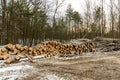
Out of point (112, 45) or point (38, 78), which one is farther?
point (112, 45)

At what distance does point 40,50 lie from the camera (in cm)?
1042

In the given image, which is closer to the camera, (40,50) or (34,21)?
(40,50)

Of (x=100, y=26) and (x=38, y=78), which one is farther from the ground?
(x=100, y=26)

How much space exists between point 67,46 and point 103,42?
16.5 ft

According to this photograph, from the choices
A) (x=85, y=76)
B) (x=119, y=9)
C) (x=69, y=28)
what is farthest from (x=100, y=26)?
(x=85, y=76)

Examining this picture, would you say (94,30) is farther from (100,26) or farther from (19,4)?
(19,4)

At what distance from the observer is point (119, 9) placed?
34.6 m

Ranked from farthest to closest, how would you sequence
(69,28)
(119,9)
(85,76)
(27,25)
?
(69,28), (119,9), (27,25), (85,76)

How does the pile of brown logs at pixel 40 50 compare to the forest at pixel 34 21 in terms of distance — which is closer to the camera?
the pile of brown logs at pixel 40 50

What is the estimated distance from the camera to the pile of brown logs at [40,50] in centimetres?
810

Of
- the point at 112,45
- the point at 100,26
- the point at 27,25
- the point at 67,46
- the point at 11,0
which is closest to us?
the point at 67,46

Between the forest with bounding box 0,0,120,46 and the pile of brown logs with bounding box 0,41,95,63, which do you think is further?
the forest with bounding box 0,0,120,46

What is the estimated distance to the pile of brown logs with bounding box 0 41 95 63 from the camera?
26.6ft

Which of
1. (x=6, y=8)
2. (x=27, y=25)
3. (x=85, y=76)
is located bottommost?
(x=85, y=76)
